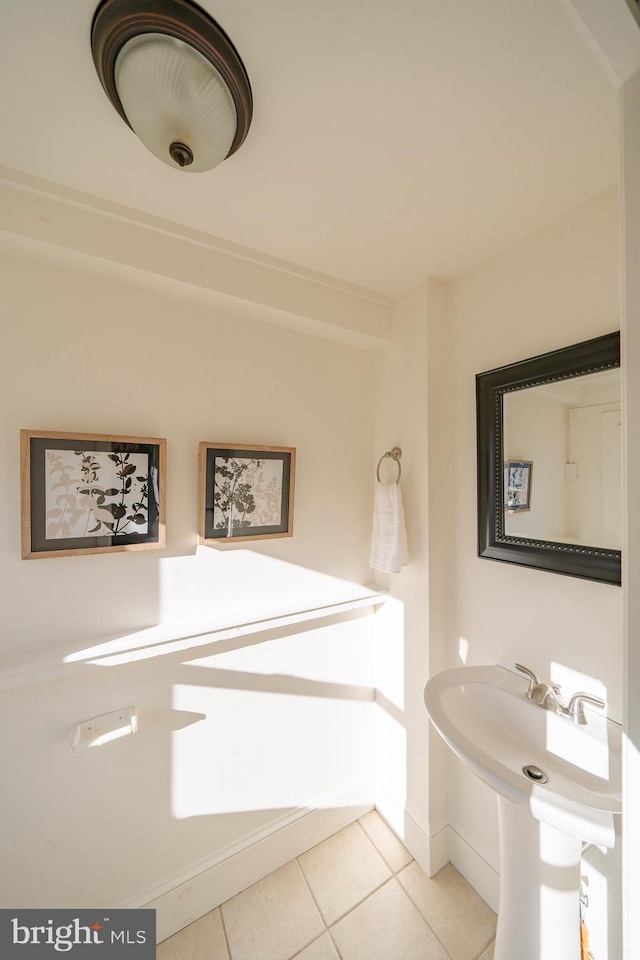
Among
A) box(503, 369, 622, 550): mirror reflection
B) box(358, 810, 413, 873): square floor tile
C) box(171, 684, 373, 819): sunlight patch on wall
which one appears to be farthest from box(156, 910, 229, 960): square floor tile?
box(503, 369, 622, 550): mirror reflection

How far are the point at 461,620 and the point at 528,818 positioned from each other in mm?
616

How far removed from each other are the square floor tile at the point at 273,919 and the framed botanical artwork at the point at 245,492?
4.60ft

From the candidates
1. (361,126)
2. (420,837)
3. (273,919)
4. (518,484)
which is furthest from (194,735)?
(361,126)

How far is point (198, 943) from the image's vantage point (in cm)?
130

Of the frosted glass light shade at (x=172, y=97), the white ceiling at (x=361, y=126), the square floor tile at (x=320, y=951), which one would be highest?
the white ceiling at (x=361, y=126)

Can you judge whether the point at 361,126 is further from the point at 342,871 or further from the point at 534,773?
the point at 342,871

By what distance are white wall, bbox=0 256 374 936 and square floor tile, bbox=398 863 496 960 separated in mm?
381

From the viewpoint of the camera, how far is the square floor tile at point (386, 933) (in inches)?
49.8

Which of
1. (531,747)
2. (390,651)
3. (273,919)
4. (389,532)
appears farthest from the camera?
(390,651)

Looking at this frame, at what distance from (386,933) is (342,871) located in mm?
267

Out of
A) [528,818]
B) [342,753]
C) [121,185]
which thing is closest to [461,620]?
[528,818]

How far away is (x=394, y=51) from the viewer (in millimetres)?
742

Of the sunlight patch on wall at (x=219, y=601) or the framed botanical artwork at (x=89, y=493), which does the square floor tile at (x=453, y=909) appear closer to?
the sunlight patch on wall at (x=219, y=601)

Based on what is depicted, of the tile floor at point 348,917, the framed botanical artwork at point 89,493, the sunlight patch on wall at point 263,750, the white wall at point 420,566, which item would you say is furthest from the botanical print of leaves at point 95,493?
the tile floor at point 348,917
